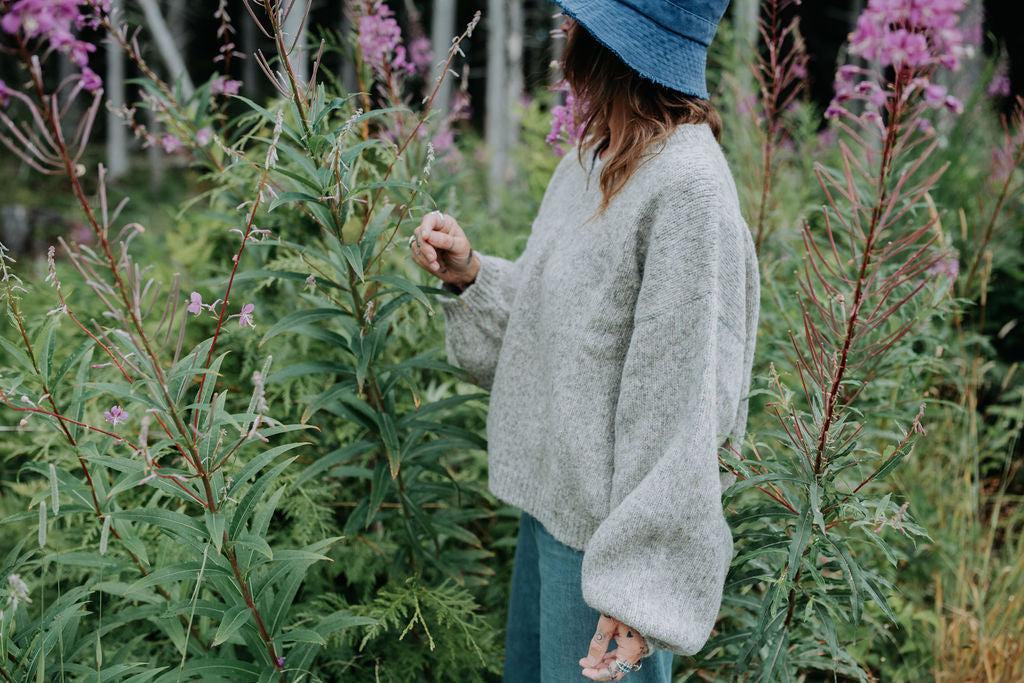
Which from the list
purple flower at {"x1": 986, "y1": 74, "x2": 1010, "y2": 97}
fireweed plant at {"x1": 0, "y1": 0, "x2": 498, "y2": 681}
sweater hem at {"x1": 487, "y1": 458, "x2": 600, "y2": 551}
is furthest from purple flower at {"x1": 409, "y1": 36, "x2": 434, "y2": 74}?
purple flower at {"x1": 986, "y1": 74, "x2": 1010, "y2": 97}

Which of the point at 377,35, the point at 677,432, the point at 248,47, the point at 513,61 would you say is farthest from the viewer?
the point at 248,47

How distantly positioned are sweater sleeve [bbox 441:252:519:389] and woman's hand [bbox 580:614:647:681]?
2.13 feet

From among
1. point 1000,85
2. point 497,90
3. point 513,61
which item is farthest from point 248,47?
point 1000,85

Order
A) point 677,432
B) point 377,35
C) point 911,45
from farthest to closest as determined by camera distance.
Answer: point 377,35, point 677,432, point 911,45

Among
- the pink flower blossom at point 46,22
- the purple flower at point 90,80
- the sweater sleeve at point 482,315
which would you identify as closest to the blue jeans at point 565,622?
the sweater sleeve at point 482,315

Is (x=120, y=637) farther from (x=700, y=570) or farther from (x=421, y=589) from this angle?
(x=700, y=570)

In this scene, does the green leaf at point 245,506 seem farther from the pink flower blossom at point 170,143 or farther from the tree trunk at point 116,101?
the tree trunk at point 116,101

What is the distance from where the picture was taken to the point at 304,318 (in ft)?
4.80

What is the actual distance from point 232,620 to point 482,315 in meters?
0.77

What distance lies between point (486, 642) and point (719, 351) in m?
1.22

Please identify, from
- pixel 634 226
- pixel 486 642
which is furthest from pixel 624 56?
pixel 486 642

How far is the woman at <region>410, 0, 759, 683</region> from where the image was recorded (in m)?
1.11

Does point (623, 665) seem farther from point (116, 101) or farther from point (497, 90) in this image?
point (116, 101)

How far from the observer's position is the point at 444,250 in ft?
4.84
